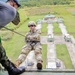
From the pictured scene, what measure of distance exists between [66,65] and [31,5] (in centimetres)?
1931

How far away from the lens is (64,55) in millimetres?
13492

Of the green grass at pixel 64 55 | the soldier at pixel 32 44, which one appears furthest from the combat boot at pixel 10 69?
the green grass at pixel 64 55

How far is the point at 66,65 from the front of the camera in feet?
39.1

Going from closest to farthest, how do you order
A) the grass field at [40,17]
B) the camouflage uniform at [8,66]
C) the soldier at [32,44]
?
1. the camouflage uniform at [8,66]
2. the soldier at [32,44]
3. the grass field at [40,17]

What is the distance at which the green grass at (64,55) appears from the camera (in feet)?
39.6

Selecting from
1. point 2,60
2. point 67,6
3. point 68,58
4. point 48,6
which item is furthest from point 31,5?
point 2,60

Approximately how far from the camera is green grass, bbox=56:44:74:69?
39.6ft

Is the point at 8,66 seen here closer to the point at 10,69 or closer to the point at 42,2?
the point at 10,69

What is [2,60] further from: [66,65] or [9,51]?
[9,51]

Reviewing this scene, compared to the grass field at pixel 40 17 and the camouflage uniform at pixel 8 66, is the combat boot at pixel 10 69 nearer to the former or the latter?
the camouflage uniform at pixel 8 66

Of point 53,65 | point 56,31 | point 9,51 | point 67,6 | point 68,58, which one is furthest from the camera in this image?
point 67,6

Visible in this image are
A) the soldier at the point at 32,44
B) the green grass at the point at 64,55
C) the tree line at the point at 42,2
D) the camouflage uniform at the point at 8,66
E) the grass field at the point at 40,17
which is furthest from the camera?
the tree line at the point at 42,2

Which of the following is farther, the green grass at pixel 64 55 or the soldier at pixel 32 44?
the green grass at pixel 64 55

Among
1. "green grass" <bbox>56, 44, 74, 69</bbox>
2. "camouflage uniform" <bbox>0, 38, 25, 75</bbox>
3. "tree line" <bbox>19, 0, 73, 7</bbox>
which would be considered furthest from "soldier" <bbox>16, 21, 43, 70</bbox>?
"tree line" <bbox>19, 0, 73, 7</bbox>
